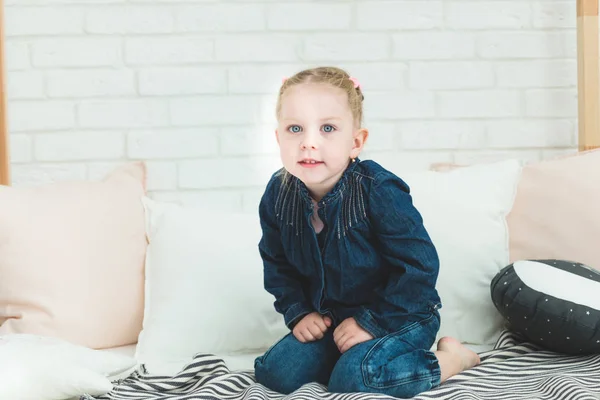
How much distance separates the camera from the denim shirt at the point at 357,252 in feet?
4.41

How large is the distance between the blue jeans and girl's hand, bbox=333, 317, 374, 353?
0.07 feet

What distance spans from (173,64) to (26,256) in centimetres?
71

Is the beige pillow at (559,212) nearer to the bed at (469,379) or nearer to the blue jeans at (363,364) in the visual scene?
the bed at (469,379)

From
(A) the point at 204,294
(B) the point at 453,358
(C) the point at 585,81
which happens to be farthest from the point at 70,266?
(C) the point at 585,81

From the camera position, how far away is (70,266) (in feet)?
5.27

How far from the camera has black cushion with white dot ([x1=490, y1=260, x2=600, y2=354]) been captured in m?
1.37

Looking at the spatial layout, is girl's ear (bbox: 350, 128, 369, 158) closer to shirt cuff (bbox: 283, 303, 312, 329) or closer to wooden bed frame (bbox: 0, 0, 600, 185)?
shirt cuff (bbox: 283, 303, 312, 329)

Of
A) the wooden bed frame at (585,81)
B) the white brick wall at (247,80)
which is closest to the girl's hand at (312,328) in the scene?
the white brick wall at (247,80)

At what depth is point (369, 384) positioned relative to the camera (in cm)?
126

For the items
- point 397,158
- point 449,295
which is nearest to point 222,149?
point 397,158

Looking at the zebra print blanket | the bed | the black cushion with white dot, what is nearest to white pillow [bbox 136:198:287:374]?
the bed

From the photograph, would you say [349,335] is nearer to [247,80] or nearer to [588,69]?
[247,80]

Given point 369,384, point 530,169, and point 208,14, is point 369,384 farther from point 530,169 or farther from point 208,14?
point 208,14

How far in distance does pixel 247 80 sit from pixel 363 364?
1017 millimetres
